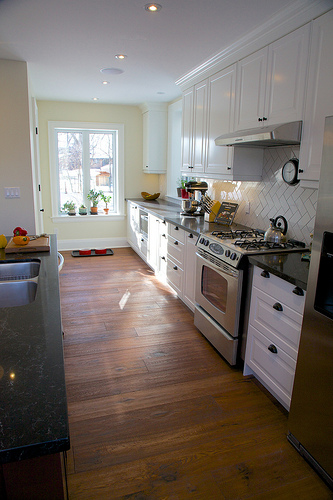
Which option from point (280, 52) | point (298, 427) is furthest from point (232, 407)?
point (280, 52)

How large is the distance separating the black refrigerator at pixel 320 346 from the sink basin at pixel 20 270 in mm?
1738

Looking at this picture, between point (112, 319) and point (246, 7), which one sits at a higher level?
point (246, 7)

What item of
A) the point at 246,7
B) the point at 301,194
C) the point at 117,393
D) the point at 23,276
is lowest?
the point at 117,393

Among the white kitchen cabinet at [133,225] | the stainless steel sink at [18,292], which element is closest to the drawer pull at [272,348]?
the stainless steel sink at [18,292]

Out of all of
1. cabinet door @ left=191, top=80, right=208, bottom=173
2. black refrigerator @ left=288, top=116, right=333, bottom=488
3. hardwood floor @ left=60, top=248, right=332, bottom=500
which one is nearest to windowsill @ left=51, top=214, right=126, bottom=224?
cabinet door @ left=191, top=80, right=208, bottom=173

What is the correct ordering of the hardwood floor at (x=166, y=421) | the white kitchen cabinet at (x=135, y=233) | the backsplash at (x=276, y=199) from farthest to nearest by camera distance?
the white kitchen cabinet at (x=135, y=233) < the backsplash at (x=276, y=199) < the hardwood floor at (x=166, y=421)

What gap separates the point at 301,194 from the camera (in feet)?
8.98

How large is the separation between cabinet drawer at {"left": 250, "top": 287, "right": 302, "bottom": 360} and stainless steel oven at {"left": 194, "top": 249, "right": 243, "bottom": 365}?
0.56 feet

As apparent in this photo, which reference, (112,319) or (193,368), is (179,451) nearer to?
(193,368)

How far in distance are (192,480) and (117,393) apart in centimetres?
83

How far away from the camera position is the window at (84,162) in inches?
241

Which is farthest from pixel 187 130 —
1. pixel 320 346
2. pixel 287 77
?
pixel 320 346

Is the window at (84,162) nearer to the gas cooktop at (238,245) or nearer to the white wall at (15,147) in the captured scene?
the white wall at (15,147)

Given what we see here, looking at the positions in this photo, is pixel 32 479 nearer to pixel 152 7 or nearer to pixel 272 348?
pixel 272 348
